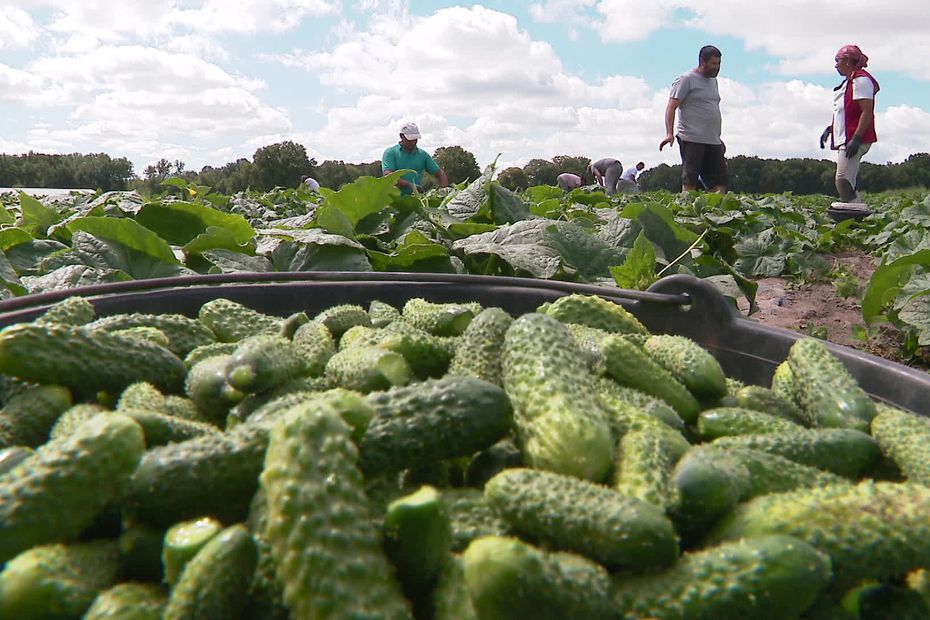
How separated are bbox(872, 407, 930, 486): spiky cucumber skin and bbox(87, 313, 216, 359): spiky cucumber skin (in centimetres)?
207

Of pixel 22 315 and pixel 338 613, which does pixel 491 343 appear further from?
pixel 22 315

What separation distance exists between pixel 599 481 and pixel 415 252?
8.70 ft

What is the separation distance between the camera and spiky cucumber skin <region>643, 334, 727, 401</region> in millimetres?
2141

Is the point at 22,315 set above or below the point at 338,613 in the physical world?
above

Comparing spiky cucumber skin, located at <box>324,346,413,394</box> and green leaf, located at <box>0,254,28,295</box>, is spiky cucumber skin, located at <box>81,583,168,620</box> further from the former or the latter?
green leaf, located at <box>0,254,28,295</box>

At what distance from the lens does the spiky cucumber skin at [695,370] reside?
2.14 meters

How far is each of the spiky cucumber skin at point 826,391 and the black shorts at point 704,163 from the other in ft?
39.8

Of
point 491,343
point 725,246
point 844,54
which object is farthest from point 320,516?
point 844,54

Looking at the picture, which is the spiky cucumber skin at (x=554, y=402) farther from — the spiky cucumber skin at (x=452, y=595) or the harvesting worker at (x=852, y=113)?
the harvesting worker at (x=852, y=113)

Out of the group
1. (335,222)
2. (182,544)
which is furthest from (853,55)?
(182,544)

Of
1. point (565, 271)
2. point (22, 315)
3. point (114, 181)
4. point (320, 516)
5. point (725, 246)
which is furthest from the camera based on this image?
point (114, 181)

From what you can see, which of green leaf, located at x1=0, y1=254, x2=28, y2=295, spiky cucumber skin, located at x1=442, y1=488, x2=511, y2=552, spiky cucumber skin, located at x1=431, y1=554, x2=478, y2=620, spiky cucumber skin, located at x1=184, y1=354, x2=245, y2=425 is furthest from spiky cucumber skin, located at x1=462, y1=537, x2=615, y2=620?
green leaf, located at x1=0, y1=254, x2=28, y2=295

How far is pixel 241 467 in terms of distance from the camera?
1.38 m

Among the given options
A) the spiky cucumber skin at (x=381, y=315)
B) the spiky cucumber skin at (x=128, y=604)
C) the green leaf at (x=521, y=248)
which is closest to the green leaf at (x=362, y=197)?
the green leaf at (x=521, y=248)
